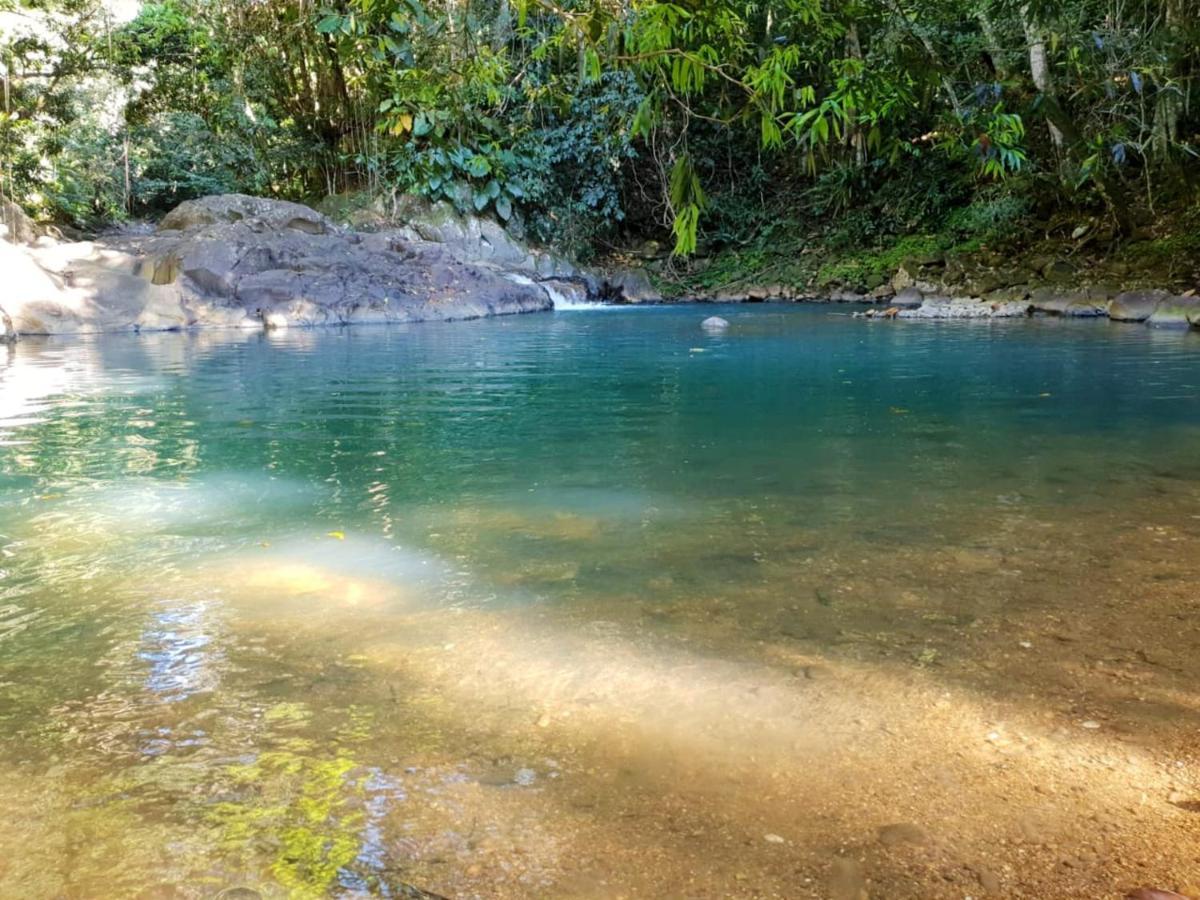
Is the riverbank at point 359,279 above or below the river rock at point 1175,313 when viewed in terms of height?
above

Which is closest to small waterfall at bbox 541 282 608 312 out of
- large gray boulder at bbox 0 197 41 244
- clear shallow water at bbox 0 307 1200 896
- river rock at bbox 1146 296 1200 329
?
large gray boulder at bbox 0 197 41 244

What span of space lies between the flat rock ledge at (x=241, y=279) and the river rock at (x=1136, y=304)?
10271 mm

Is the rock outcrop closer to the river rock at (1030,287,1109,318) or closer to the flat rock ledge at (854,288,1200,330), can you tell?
the flat rock ledge at (854,288,1200,330)

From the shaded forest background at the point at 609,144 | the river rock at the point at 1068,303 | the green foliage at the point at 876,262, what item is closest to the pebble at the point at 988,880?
the shaded forest background at the point at 609,144

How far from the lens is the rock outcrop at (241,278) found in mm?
14328

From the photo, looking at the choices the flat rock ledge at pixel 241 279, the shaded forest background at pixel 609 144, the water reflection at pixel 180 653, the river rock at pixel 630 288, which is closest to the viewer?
the water reflection at pixel 180 653

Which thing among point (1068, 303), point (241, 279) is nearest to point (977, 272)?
point (1068, 303)

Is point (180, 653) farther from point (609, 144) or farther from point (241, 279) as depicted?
point (609, 144)

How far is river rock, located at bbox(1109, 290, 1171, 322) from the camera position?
13141mm

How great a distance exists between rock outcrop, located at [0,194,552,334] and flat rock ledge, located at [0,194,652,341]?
2 cm

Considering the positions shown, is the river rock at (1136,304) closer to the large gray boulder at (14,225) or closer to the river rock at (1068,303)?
the river rock at (1068,303)

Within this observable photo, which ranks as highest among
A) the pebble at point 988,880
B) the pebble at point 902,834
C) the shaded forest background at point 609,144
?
the shaded forest background at point 609,144

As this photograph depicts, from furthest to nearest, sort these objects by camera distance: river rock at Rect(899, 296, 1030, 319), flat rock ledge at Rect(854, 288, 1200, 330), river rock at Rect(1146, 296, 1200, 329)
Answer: river rock at Rect(899, 296, 1030, 319) < flat rock ledge at Rect(854, 288, 1200, 330) < river rock at Rect(1146, 296, 1200, 329)

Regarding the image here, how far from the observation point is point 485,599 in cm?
306
